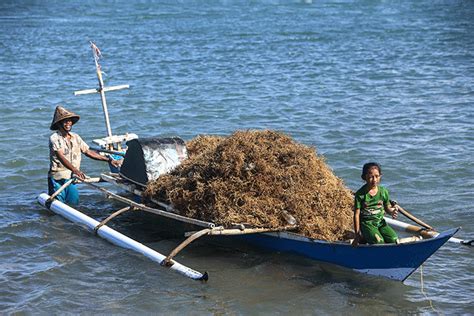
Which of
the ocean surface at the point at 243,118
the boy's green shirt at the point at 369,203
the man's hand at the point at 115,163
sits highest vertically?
the boy's green shirt at the point at 369,203

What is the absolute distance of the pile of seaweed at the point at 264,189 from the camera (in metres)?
8.77

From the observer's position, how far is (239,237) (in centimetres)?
954

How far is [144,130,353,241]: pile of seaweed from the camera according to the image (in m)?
8.77

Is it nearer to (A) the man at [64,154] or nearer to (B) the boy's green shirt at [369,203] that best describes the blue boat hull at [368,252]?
(B) the boy's green shirt at [369,203]

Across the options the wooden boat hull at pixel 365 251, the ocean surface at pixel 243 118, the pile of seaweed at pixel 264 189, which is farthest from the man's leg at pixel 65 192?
the wooden boat hull at pixel 365 251

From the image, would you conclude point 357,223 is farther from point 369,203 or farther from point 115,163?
point 115,163

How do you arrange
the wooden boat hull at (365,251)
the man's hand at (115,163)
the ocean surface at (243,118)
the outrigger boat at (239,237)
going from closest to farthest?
the wooden boat hull at (365,251) < the outrigger boat at (239,237) < the ocean surface at (243,118) < the man's hand at (115,163)

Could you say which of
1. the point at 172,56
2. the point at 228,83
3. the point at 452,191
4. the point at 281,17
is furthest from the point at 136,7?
the point at 452,191

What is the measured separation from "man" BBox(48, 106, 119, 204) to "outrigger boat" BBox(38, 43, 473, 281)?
24 cm

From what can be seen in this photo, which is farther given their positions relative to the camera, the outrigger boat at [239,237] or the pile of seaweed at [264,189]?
the pile of seaweed at [264,189]

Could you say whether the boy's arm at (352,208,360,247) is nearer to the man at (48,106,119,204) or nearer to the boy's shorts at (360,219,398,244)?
the boy's shorts at (360,219,398,244)

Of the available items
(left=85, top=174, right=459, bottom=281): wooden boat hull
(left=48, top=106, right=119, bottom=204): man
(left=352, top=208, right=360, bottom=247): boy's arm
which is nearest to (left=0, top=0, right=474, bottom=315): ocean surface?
(left=85, top=174, right=459, bottom=281): wooden boat hull

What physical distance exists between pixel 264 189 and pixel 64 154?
3259 mm

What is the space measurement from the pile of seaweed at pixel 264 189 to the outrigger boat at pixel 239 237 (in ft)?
0.58
